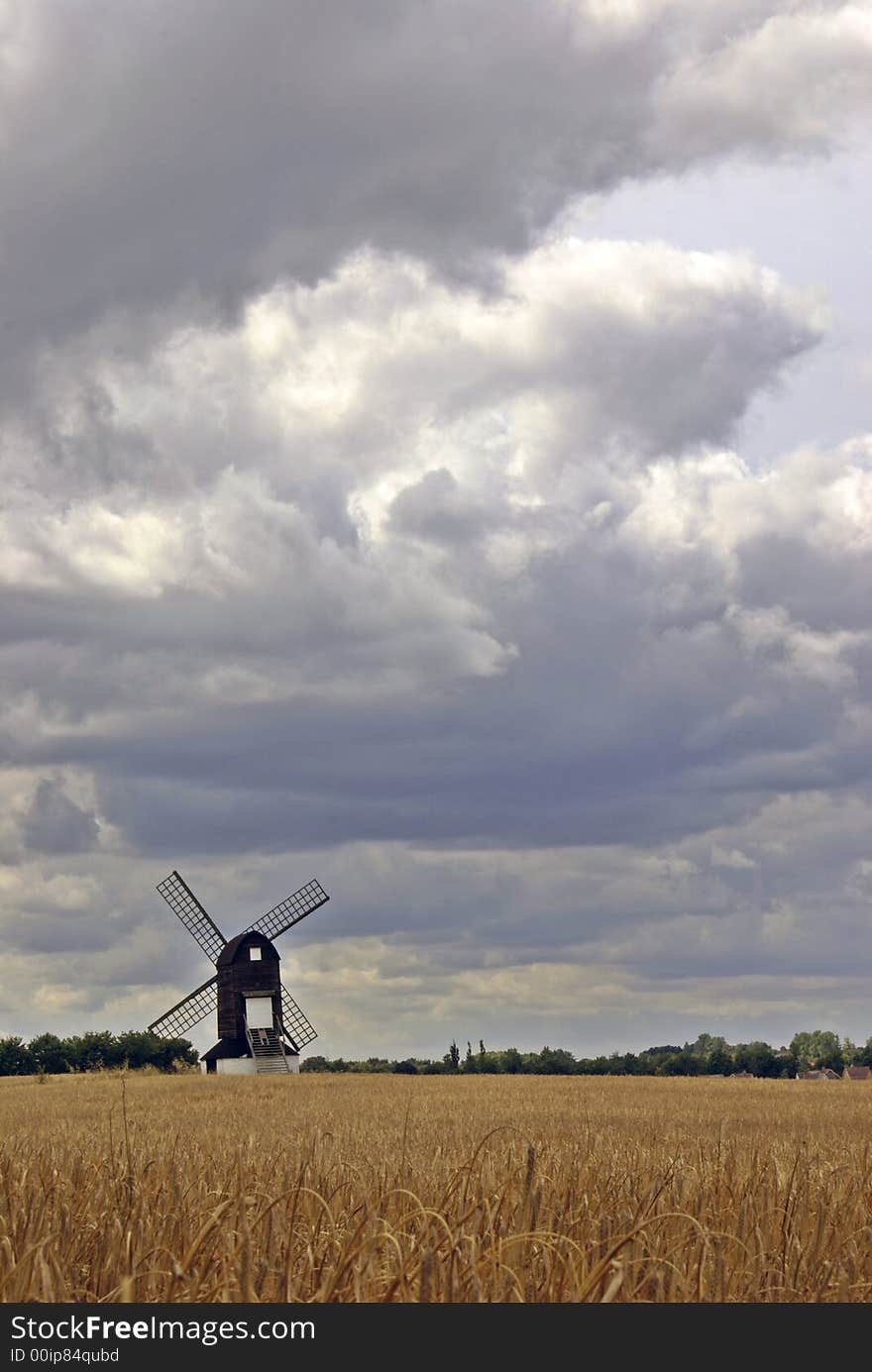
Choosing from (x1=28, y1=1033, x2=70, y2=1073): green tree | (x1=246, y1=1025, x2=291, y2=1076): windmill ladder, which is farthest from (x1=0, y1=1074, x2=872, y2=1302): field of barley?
(x1=28, y1=1033, x2=70, y2=1073): green tree

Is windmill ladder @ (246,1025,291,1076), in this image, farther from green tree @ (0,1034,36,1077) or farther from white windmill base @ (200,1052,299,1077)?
green tree @ (0,1034,36,1077)

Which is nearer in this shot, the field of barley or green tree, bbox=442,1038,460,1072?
→ the field of barley

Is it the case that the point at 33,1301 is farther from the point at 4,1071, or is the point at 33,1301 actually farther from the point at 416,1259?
the point at 4,1071

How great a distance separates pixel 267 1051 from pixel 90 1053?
1360cm

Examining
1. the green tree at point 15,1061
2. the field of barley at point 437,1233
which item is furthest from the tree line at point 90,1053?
the field of barley at point 437,1233


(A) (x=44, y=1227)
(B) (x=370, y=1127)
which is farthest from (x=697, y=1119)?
(A) (x=44, y=1227)

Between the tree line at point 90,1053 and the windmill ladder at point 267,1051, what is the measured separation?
542cm

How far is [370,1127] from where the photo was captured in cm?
2289

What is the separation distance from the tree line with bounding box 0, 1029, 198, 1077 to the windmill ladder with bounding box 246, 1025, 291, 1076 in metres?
5.42

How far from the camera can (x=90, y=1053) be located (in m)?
71.8

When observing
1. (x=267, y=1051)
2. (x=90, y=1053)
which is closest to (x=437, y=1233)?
(x=267, y=1051)

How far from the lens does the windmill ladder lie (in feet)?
206

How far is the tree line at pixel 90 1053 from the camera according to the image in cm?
6899
